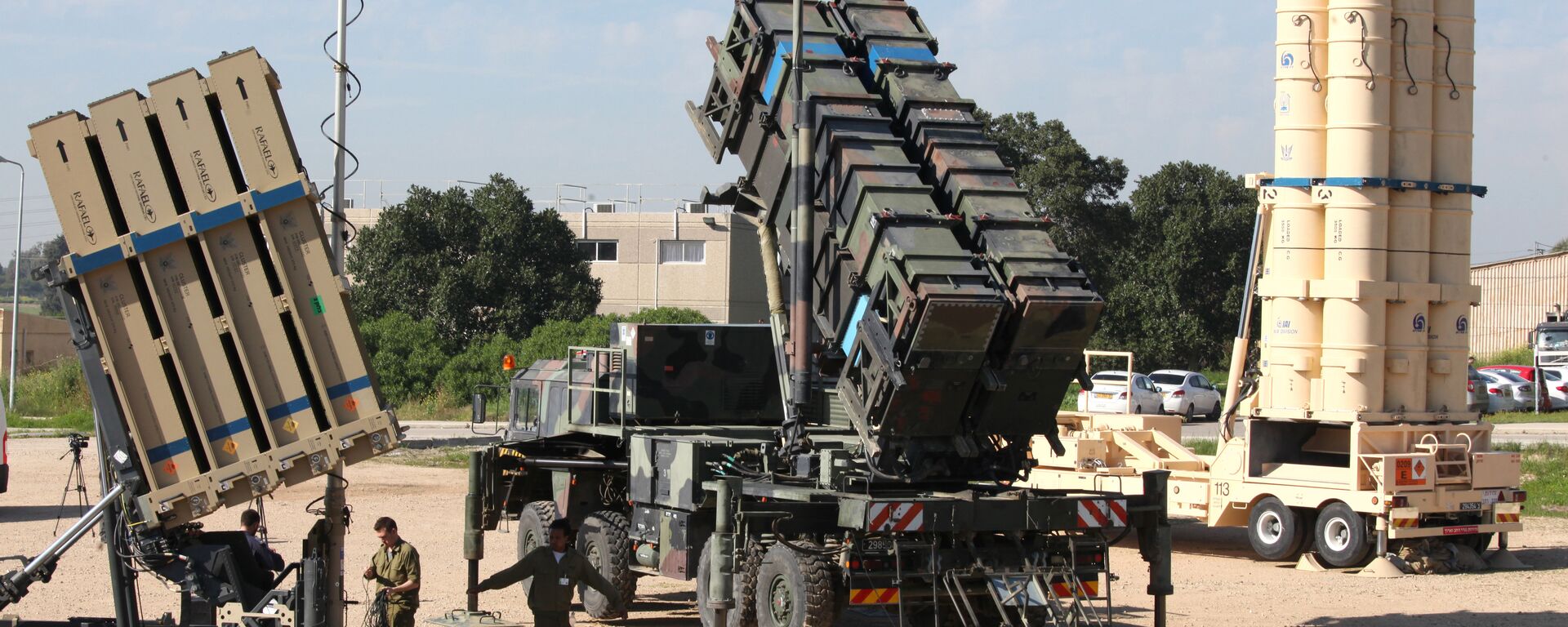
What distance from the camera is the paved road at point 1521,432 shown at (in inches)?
1250

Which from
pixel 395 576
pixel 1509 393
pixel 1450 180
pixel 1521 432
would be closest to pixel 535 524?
pixel 395 576

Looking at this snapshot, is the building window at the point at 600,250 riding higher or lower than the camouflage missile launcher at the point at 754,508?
higher

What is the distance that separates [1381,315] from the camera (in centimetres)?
1677

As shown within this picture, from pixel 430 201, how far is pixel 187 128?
137 feet

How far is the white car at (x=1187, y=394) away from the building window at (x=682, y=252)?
21.9 m

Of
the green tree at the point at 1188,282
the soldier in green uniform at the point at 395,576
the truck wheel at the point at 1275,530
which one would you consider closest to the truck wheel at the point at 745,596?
the soldier in green uniform at the point at 395,576

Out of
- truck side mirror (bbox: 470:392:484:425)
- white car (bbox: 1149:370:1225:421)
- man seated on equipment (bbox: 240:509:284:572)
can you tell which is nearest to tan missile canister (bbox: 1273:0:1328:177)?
truck side mirror (bbox: 470:392:484:425)

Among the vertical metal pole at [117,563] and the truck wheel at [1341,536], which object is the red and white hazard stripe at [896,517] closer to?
the vertical metal pole at [117,563]

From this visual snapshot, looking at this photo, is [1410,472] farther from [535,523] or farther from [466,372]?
[466,372]

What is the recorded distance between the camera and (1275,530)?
1722 cm

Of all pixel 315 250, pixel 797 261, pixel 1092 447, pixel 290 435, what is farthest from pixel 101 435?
pixel 1092 447

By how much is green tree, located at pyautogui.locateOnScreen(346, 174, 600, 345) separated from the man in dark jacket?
1515 inches

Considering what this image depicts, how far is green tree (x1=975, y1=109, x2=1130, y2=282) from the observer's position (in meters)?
52.3

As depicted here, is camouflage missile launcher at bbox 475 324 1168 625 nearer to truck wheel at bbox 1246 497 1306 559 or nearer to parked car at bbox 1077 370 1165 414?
truck wheel at bbox 1246 497 1306 559
